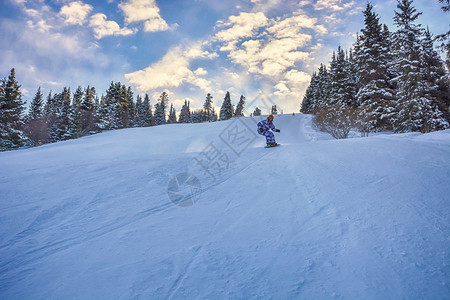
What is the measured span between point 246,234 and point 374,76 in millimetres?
20983

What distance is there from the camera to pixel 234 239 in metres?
2.42

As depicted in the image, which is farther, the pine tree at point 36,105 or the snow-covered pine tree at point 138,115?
the snow-covered pine tree at point 138,115

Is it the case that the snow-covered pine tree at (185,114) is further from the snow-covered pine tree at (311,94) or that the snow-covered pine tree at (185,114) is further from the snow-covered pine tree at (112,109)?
the snow-covered pine tree at (311,94)

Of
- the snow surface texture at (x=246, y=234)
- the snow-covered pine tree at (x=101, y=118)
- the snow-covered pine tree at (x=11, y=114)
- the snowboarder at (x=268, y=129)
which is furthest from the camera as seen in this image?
the snow-covered pine tree at (x=101, y=118)

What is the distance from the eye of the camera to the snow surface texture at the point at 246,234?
5.64ft

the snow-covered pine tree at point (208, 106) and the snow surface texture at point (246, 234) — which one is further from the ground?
the snow-covered pine tree at point (208, 106)

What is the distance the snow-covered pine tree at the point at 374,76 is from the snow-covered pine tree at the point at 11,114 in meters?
35.3

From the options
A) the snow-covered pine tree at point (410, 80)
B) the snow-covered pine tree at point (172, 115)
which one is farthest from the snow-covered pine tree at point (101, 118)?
the snow-covered pine tree at point (410, 80)

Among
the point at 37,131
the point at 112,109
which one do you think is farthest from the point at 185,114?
the point at 37,131

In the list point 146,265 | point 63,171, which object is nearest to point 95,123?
point 63,171

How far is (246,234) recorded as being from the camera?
2.49m

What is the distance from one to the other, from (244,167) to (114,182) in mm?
3341

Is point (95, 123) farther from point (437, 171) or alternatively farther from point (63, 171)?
point (437, 171)

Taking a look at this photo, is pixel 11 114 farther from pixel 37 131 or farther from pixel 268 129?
pixel 268 129
